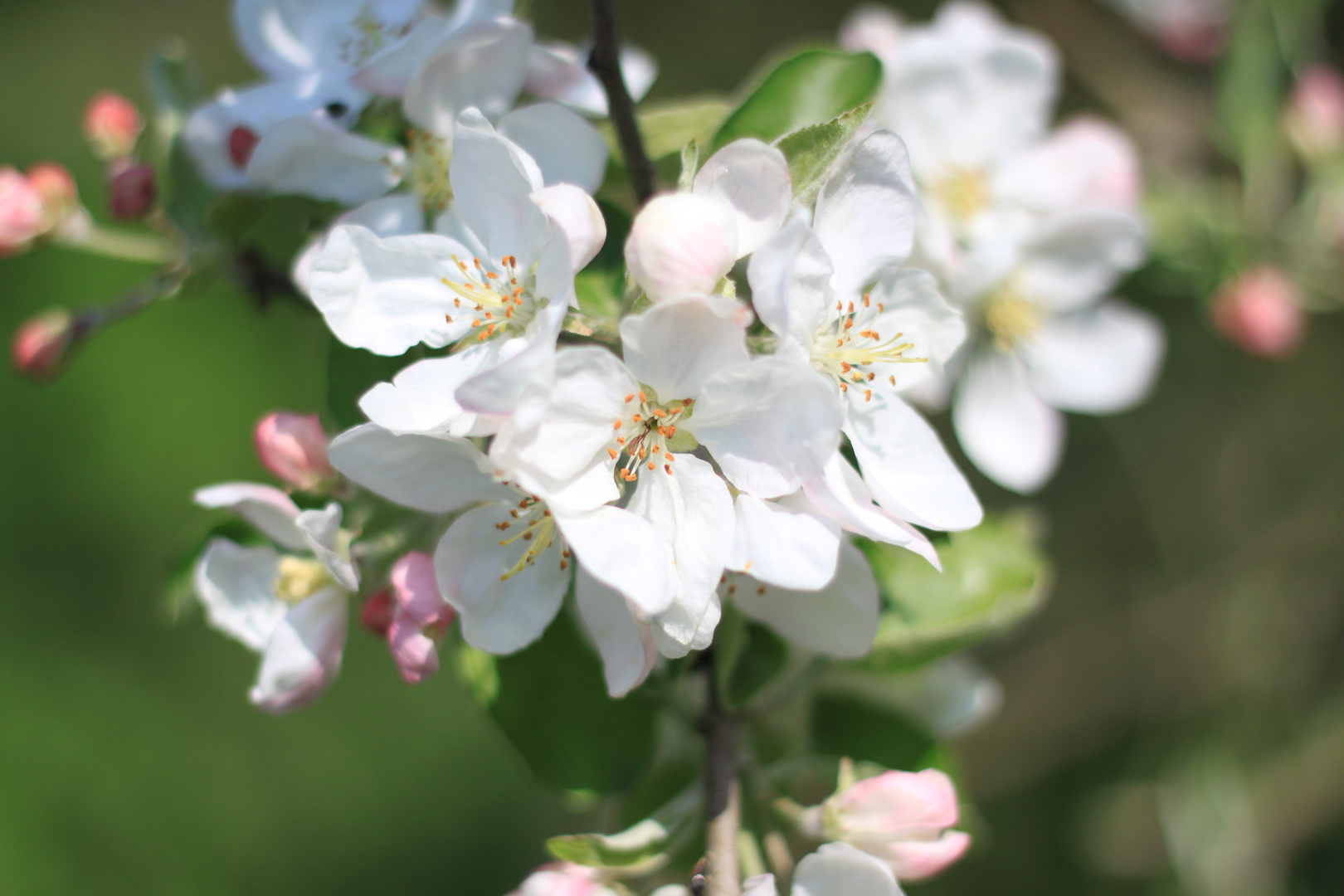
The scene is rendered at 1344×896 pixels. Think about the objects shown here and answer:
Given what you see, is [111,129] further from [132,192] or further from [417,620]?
[417,620]

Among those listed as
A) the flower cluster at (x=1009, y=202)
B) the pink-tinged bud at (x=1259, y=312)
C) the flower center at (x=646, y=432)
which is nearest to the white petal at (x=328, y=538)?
the flower center at (x=646, y=432)

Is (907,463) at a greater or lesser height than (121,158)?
lesser

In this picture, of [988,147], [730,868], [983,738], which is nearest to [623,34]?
[988,147]

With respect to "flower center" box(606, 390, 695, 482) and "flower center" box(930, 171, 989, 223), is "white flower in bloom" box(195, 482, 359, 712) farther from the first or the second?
"flower center" box(930, 171, 989, 223)

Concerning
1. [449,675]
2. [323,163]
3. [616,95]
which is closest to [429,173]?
[323,163]

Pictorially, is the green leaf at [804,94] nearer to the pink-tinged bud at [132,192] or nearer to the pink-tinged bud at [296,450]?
the pink-tinged bud at [296,450]

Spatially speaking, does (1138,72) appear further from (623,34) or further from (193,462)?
(193,462)
